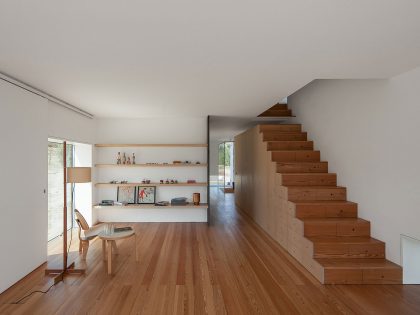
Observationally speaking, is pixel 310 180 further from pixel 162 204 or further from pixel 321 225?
pixel 162 204

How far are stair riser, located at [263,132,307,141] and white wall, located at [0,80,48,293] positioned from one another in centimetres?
399

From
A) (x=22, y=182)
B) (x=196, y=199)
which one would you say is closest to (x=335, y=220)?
(x=196, y=199)

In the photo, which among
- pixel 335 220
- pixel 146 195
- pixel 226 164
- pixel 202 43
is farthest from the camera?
pixel 226 164

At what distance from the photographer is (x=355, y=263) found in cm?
307

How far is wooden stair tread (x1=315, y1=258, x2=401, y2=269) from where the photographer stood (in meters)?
2.97

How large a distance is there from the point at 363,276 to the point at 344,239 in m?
0.52

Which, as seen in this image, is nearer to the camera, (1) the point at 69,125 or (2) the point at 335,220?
(2) the point at 335,220

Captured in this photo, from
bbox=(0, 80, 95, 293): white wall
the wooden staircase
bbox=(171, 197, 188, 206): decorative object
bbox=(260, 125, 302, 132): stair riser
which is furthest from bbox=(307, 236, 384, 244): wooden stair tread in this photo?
bbox=(0, 80, 95, 293): white wall

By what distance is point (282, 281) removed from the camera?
3023mm

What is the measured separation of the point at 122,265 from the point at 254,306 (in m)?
1.91

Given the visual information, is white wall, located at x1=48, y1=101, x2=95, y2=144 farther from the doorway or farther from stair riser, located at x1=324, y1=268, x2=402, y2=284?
the doorway

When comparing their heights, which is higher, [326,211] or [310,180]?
[310,180]

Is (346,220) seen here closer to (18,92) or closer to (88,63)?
(88,63)

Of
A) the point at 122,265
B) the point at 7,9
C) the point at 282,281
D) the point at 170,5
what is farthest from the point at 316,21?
the point at 122,265
